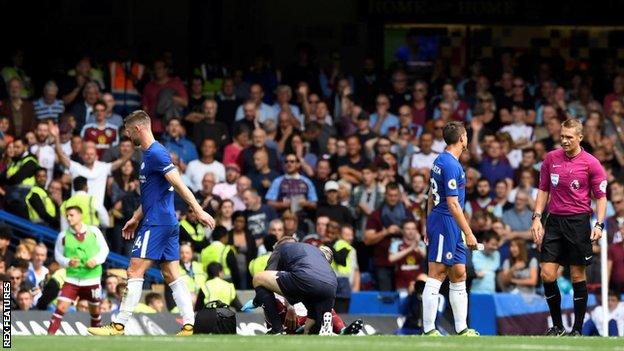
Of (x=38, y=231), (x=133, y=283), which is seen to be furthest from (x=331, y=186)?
(x=133, y=283)

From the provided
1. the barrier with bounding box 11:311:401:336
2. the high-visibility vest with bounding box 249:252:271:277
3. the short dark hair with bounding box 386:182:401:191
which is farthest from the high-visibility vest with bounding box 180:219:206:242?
the short dark hair with bounding box 386:182:401:191

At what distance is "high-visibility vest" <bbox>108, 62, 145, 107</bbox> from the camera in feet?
86.6

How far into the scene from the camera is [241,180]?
80.7 ft

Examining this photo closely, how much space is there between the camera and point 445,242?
651 inches

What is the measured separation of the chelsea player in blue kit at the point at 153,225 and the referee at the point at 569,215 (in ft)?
11.5

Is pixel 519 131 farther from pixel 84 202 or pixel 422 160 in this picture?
pixel 84 202

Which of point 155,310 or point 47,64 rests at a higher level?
point 47,64

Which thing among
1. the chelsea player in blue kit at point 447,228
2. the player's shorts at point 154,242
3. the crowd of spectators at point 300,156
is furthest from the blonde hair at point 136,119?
the crowd of spectators at point 300,156

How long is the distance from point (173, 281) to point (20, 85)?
9.35 metres

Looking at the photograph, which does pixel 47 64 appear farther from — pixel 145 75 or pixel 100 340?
pixel 100 340

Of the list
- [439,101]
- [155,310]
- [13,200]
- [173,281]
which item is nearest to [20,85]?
[13,200]

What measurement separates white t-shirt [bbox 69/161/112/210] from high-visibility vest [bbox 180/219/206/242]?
1.19 metres

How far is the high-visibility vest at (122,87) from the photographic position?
26.4m

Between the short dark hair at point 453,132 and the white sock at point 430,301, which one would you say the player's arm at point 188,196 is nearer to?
the white sock at point 430,301
